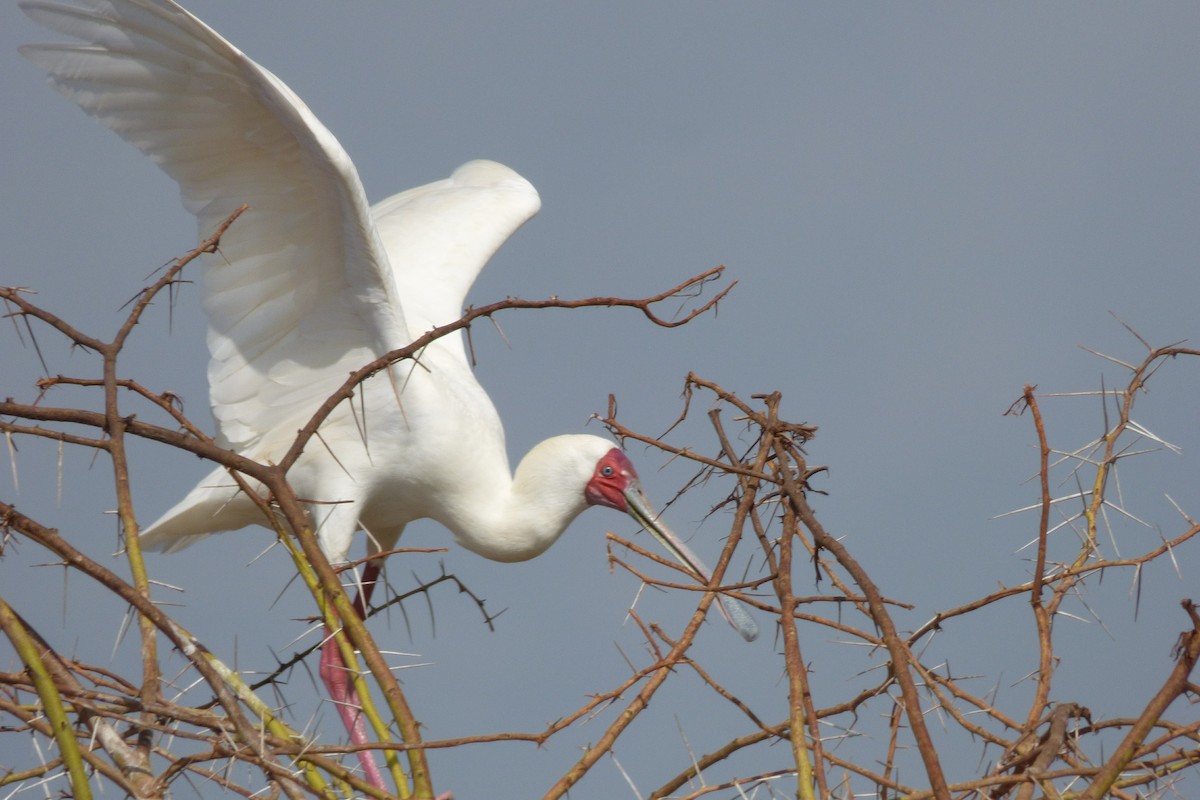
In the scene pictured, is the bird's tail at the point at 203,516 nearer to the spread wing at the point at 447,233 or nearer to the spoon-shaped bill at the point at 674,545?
the spread wing at the point at 447,233

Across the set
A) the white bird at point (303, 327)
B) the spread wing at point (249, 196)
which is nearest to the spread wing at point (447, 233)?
the white bird at point (303, 327)

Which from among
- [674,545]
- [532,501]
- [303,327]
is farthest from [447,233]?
[674,545]

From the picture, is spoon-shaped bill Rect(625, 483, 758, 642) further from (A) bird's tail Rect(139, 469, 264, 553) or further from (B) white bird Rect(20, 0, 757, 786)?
(A) bird's tail Rect(139, 469, 264, 553)

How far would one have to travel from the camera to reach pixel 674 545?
6230 mm

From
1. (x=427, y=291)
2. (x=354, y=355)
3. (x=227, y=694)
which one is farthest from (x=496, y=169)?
(x=227, y=694)

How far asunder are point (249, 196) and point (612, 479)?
6.34 ft

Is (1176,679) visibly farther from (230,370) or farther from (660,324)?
(230,370)

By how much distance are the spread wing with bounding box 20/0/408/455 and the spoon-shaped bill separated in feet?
4.22

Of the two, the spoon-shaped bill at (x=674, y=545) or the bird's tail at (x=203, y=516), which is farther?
the bird's tail at (x=203, y=516)

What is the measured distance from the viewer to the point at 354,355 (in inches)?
242

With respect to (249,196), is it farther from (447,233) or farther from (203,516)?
(447,233)

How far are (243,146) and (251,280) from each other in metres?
0.67

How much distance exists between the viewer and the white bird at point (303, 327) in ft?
17.0

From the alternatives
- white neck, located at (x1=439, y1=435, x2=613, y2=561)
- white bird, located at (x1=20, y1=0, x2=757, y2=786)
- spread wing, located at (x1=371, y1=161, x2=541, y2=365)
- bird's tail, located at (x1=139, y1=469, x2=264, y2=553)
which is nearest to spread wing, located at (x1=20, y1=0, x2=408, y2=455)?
white bird, located at (x1=20, y1=0, x2=757, y2=786)
